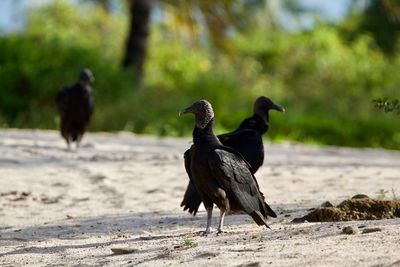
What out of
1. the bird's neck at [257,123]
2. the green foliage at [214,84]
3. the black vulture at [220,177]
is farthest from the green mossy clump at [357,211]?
the green foliage at [214,84]

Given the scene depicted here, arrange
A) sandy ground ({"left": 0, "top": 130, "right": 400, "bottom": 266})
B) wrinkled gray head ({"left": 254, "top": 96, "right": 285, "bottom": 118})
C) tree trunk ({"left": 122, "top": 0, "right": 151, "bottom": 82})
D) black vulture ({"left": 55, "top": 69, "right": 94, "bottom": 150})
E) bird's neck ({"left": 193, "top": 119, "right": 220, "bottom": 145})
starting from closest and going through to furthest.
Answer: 1. sandy ground ({"left": 0, "top": 130, "right": 400, "bottom": 266})
2. bird's neck ({"left": 193, "top": 119, "right": 220, "bottom": 145})
3. wrinkled gray head ({"left": 254, "top": 96, "right": 285, "bottom": 118})
4. black vulture ({"left": 55, "top": 69, "right": 94, "bottom": 150})
5. tree trunk ({"left": 122, "top": 0, "right": 151, "bottom": 82})


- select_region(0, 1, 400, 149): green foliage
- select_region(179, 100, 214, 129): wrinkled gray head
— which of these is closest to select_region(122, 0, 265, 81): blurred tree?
select_region(0, 1, 400, 149): green foliage

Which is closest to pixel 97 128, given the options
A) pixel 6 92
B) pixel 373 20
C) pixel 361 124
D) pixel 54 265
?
pixel 6 92

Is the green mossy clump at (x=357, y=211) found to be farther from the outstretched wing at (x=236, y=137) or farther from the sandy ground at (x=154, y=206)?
the outstretched wing at (x=236, y=137)

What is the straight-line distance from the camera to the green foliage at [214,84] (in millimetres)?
17516

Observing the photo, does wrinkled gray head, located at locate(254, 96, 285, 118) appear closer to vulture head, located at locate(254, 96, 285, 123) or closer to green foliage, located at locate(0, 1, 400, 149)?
vulture head, located at locate(254, 96, 285, 123)

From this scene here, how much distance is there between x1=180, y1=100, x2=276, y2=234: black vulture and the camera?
6.54 metres

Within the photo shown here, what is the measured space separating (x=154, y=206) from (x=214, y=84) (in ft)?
36.9

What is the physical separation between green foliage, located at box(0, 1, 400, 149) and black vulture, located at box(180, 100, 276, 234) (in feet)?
31.1

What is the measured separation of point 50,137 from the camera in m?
14.3

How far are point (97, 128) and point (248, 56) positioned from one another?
11045 millimetres

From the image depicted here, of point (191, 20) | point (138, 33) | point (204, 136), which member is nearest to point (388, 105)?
point (204, 136)

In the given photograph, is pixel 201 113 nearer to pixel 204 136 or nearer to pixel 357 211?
pixel 204 136

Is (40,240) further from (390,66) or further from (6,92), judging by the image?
(390,66)
